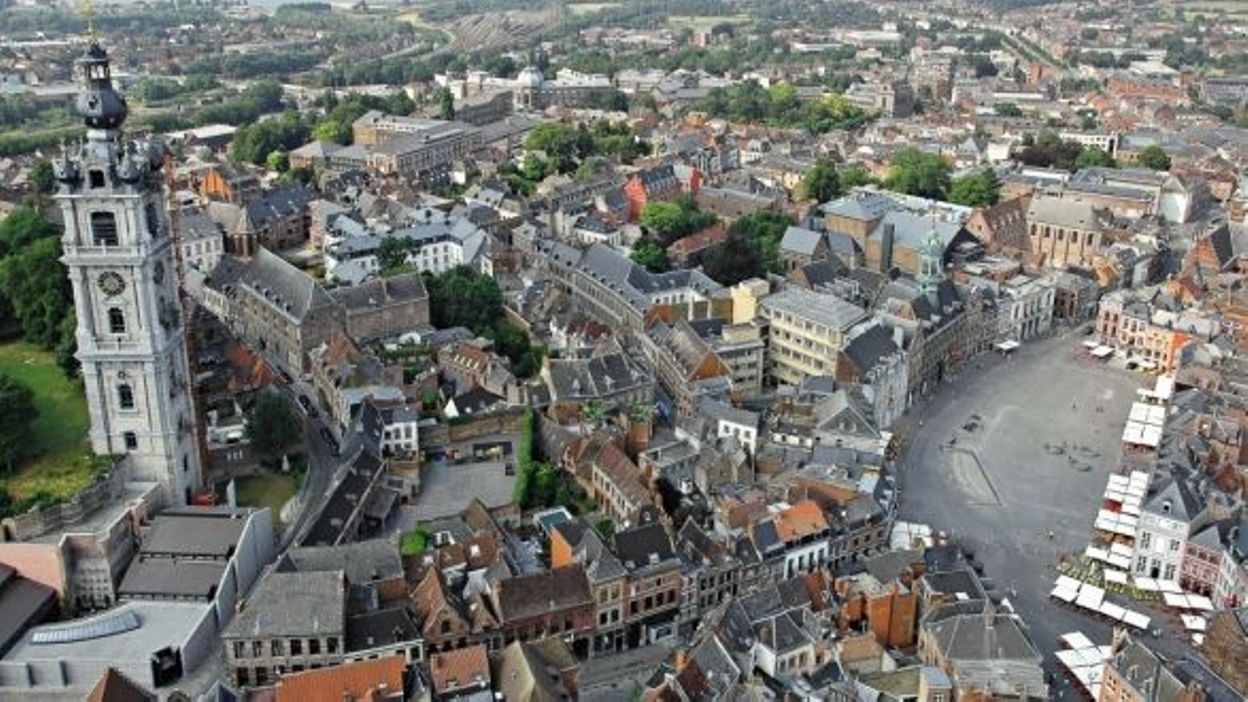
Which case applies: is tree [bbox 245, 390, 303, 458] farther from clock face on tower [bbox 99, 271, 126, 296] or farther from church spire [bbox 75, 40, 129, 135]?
church spire [bbox 75, 40, 129, 135]

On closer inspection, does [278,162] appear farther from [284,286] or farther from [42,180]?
[284,286]

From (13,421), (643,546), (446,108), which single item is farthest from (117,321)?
(446,108)

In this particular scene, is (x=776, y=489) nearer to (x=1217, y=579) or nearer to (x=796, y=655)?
(x=796, y=655)

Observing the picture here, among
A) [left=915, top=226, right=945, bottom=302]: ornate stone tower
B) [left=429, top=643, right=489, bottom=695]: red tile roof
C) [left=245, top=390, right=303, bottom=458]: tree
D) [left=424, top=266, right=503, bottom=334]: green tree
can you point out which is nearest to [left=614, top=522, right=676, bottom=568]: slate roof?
[left=429, top=643, right=489, bottom=695]: red tile roof

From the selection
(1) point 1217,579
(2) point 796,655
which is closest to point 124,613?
(2) point 796,655

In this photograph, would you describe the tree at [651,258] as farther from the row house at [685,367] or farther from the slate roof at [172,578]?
the slate roof at [172,578]

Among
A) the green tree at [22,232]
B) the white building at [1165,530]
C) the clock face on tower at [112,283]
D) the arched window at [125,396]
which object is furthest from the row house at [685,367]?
the green tree at [22,232]
